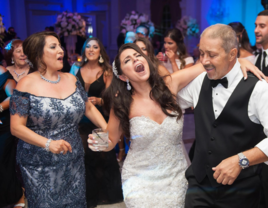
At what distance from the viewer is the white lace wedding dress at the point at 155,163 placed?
201 centimetres

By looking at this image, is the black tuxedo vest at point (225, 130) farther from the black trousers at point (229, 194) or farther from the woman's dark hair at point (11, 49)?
the woman's dark hair at point (11, 49)

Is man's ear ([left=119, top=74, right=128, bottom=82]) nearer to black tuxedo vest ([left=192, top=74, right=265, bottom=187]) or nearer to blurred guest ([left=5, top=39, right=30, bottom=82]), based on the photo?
black tuxedo vest ([left=192, top=74, right=265, bottom=187])

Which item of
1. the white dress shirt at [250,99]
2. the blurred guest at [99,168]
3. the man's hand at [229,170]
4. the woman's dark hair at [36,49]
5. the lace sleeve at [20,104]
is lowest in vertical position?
the blurred guest at [99,168]

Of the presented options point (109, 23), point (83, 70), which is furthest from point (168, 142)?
point (109, 23)

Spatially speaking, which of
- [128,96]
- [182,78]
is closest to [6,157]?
[128,96]

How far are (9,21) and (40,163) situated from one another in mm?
6030

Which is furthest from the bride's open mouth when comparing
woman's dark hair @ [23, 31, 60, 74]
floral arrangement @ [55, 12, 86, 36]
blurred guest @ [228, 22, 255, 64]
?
floral arrangement @ [55, 12, 86, 36]

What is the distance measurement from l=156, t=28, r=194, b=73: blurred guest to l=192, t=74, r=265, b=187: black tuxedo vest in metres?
2.23

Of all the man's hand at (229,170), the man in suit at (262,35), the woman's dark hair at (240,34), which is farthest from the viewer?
the woman's dark hair at (240,34)

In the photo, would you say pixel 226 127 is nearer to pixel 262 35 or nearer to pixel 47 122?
pixel 47 122

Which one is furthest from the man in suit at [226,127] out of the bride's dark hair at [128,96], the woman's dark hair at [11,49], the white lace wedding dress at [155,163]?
the woman's dark hair at [11,49]

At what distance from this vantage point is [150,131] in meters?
2.06

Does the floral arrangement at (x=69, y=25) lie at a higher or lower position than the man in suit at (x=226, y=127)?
higher

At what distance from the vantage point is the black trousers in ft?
5.55
